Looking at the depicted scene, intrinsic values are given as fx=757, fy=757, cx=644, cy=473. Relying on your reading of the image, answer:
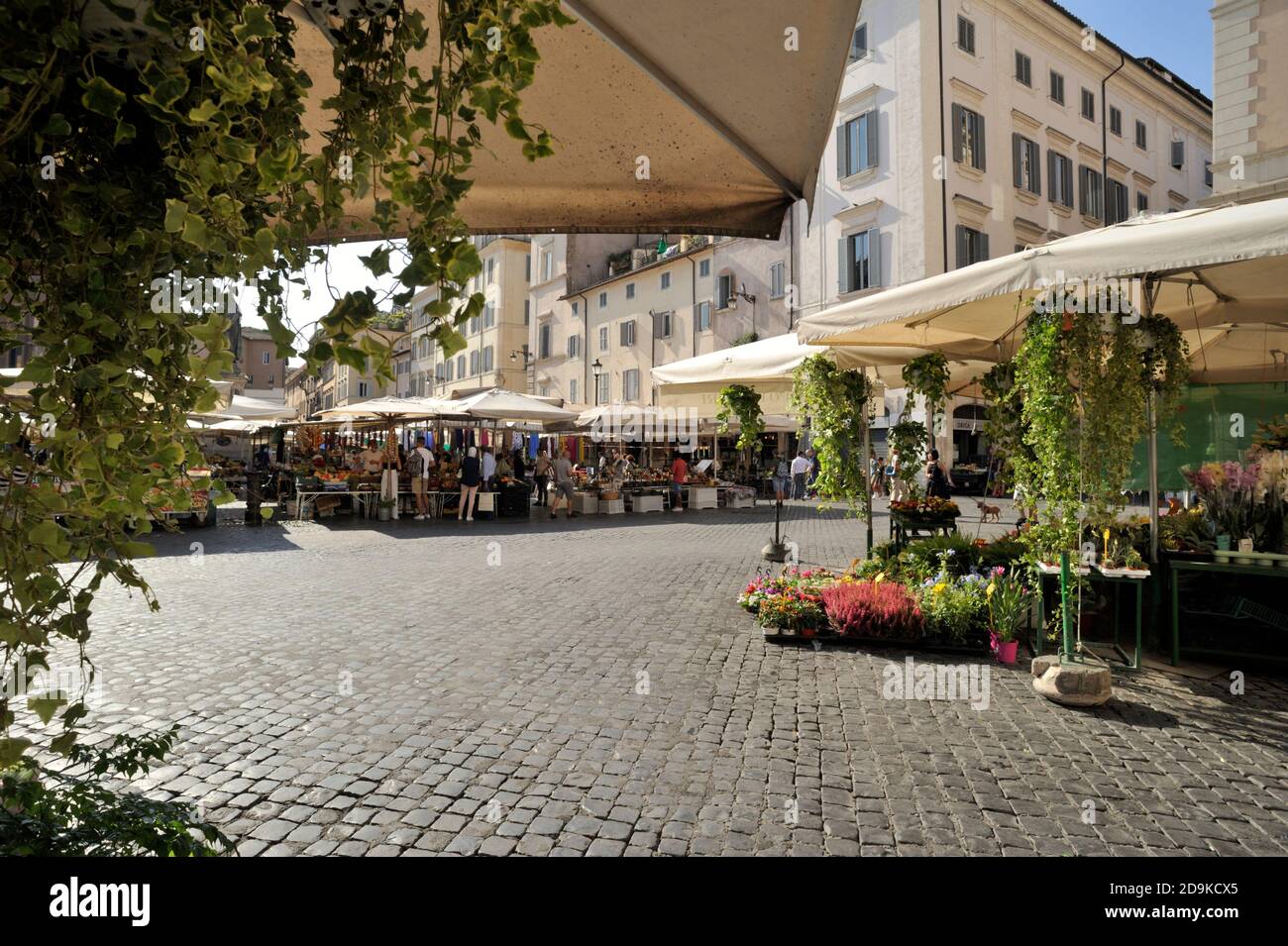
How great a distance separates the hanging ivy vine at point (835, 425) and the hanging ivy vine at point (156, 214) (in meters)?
7.06

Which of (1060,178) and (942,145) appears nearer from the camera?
(942,145)

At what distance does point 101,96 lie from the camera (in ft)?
3.66

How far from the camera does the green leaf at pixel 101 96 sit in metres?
1.10

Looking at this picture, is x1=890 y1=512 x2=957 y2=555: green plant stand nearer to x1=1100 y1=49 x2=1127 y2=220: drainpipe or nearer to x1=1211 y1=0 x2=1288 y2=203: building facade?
x1=1211 y1=0 x2=1288 y2=203: building facade

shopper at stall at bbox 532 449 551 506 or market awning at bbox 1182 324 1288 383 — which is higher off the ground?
market awning at bbox 1182 324 1288 383

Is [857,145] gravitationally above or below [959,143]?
above

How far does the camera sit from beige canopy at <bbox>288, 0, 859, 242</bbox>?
2025mm

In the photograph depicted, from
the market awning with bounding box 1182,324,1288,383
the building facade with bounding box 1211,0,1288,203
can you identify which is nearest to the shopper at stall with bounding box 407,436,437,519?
the market awning with bounding box 1182,324,1288,383

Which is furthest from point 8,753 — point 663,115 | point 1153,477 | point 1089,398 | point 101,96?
point 1153,477

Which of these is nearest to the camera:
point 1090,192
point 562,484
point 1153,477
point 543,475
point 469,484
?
point 1153,477

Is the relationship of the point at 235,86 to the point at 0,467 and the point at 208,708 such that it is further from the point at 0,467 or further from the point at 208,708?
the point at 208,708

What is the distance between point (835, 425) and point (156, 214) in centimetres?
738

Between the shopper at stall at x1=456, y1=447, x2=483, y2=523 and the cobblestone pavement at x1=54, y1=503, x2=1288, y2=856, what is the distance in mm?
9523

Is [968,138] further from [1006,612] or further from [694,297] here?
[1006,612]
